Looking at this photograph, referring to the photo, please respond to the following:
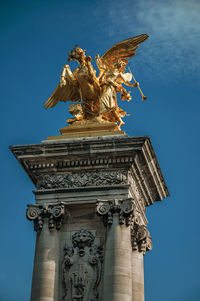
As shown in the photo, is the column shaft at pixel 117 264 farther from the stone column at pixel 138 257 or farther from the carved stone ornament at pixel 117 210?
the stone column at pixel 138 257

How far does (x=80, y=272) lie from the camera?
18.5 meters

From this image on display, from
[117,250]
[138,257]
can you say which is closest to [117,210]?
[117,250]

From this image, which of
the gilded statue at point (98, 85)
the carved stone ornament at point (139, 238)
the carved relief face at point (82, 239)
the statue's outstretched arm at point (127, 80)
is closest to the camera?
the carved relief face at point (82, 239)

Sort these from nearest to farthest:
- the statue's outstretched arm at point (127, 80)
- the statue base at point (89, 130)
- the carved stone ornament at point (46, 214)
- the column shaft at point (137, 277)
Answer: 1. the carved stone ornament at point (46, 214)
2. the column shaft at point (137, 277)
3. the statue base at point (89, 130)
4. the statue's outstretched arm at point (127, 80)

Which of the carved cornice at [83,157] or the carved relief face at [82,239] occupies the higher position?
Answer: the carved cornice at [83,157]

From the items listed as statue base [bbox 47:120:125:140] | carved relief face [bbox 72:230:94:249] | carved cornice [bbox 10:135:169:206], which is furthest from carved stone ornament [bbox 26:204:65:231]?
statue base [bbox 47:120:125:140]

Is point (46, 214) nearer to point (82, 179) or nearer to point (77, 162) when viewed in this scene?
point (82, 179)

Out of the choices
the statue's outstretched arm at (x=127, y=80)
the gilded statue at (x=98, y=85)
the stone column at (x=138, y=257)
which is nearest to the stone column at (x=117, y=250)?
the stone column at (x=138, y=257)

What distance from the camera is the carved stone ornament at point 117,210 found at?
18.6 m

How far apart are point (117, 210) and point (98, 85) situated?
539cm

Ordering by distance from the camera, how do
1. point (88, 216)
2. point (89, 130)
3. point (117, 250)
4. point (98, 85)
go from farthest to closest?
point (98, 85) < point (89, 130) < point (88, 216) < point (117, 250)

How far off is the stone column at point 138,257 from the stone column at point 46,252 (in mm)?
2505

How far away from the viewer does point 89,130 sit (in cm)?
2088

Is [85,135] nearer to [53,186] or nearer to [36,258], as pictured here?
[53,186]
